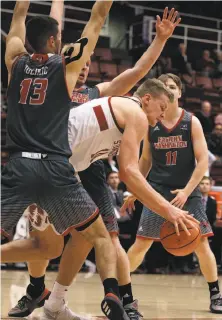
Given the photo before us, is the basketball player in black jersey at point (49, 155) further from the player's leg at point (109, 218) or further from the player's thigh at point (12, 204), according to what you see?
the player's leg at point (109, 218)

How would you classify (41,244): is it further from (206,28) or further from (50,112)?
(206,28)

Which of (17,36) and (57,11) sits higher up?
(57,11)

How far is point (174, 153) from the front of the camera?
22.1ft

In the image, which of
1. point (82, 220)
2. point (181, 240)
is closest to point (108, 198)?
point (181, 240)

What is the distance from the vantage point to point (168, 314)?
5863 millimetres

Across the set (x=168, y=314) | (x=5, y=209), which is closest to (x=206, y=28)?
(x=168, y=314)

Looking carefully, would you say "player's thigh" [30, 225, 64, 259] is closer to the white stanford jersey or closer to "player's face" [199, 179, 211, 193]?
the white stanford jersey

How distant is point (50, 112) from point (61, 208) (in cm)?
62

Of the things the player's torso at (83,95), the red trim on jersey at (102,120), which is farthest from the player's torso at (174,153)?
the red trim on jersey at (102,120)

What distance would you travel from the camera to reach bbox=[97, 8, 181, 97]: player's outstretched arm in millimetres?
5305

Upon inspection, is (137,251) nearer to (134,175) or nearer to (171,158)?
(171,158)

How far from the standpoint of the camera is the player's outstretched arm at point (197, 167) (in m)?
6.16

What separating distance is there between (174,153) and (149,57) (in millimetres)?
1498

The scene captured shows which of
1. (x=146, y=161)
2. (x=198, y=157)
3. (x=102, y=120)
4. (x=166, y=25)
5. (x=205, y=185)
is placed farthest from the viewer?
(x=205, y=185)
